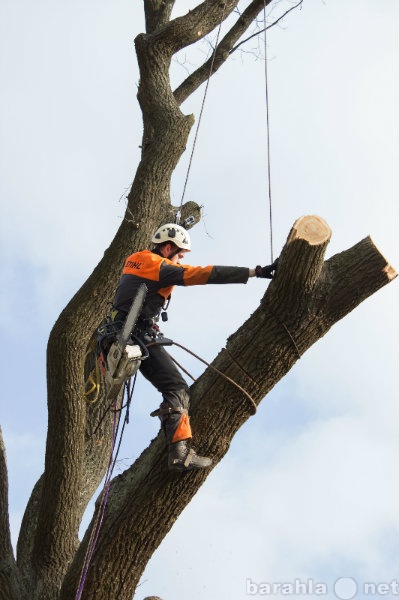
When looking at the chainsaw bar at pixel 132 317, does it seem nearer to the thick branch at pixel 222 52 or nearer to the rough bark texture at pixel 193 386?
the rough bark texture at pixel 193 386

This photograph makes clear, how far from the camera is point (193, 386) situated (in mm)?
5234

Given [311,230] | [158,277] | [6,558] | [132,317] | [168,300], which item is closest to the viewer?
[311,230]

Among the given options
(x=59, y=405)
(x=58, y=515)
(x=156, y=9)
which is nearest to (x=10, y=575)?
(x=58, y=515)

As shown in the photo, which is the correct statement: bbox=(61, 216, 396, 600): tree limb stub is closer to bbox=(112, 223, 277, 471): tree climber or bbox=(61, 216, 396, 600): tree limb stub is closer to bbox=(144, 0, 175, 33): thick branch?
bbox=(112, 223, 277, 471): tree climber

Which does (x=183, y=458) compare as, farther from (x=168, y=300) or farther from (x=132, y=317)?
(x=168, y=300)

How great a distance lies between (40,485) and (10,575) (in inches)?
34.3

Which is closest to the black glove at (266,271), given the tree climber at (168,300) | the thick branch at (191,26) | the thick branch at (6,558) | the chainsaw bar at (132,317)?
the tree climber at (168,300)

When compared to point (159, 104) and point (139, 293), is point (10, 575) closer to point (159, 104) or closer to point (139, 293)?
point (139, 293)

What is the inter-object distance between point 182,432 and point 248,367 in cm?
52

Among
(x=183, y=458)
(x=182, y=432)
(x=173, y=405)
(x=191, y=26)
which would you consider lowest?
(x=183, y=458)

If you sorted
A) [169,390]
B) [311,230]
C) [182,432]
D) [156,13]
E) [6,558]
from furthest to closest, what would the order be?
[156,13]
[6,558]
[169,390]
[182,432]
[311,230]

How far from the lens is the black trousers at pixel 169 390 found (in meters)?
4.97

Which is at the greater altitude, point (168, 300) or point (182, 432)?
point (168, 300)

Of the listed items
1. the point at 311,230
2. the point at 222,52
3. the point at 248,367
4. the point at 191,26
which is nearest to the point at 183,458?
the point at 248,367
